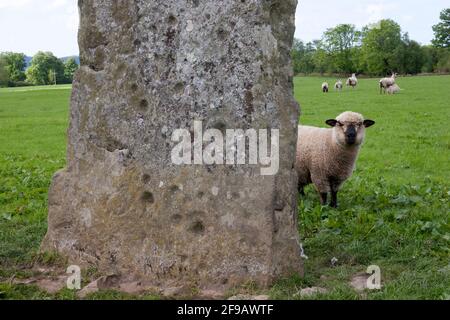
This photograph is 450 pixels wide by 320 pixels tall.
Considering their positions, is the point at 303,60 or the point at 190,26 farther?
the point at 303,60

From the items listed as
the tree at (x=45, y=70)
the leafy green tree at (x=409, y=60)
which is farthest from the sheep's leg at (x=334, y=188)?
the tree at (x=45, y=70)

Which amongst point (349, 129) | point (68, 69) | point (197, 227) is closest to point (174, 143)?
point (197, 227)

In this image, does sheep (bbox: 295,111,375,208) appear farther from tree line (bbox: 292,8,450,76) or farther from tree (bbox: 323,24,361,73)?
tree (bbox: 323,24,361,73)

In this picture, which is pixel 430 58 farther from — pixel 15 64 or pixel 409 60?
pixel 15 64

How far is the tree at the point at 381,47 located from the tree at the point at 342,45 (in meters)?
4.36

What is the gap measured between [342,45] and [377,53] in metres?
17.5

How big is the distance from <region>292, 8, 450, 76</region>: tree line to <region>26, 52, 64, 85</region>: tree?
46.4 metres

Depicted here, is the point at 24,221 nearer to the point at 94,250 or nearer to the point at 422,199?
the point at 94,250

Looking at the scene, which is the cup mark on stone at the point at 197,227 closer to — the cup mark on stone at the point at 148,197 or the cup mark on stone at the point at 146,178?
the cup mark on stone at the point at 148,197

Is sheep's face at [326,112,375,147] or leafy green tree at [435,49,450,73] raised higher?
leafy green tree at [435,49,450,73]

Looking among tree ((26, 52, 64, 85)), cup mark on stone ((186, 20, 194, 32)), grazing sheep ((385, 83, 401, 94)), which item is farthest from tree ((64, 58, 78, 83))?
cup mark on stone ((186, 20, 194, 32))

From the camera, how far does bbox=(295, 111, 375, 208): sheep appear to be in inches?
396

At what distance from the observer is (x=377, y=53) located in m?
96.1
